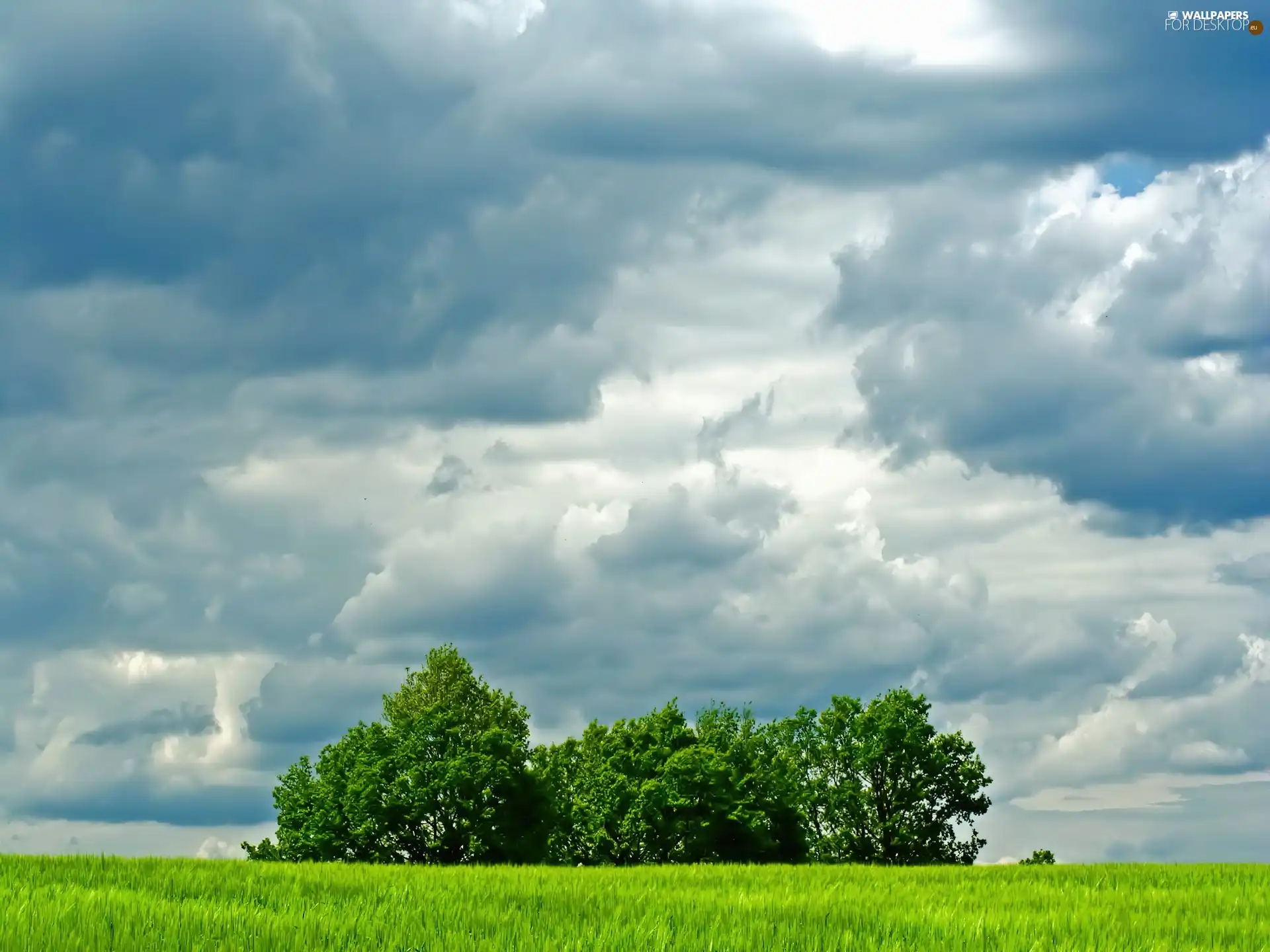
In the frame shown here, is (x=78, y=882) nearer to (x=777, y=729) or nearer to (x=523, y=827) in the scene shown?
(x=523, y=827)

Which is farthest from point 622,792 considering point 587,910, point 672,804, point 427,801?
point 587,910

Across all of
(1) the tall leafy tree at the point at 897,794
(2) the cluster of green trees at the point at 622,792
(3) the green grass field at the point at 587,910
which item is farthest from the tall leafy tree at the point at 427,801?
(3) the green grass field at the point at 587,910

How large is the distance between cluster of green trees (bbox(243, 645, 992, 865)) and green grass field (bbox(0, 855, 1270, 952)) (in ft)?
121

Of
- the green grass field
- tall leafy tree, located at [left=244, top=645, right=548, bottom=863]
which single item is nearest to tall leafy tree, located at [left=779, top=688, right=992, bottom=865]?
tall leafy tree, located at [left=244, top=645, right=548, bottom=863]

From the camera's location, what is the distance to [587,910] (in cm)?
1733

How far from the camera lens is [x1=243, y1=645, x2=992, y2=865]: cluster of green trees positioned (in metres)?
62.6

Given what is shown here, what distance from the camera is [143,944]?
41.6 ft

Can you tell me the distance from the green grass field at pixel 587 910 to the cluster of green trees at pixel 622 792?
121 feet

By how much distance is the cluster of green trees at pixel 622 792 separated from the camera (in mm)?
62562

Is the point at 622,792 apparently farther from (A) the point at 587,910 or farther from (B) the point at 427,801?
(A) the point at 587,910

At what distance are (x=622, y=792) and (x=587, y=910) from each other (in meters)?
52.5

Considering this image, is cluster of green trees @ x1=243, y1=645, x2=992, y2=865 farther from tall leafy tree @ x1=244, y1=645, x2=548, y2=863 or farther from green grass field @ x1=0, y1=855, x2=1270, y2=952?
green grass field @ x1=0, y1=855, x2=1270, y2=952

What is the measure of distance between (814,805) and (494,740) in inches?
911

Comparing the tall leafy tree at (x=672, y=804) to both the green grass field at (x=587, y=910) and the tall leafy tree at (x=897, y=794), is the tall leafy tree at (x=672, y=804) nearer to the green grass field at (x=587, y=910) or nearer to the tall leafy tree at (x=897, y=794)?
the tall leafy tree at (x=897, y=794)
